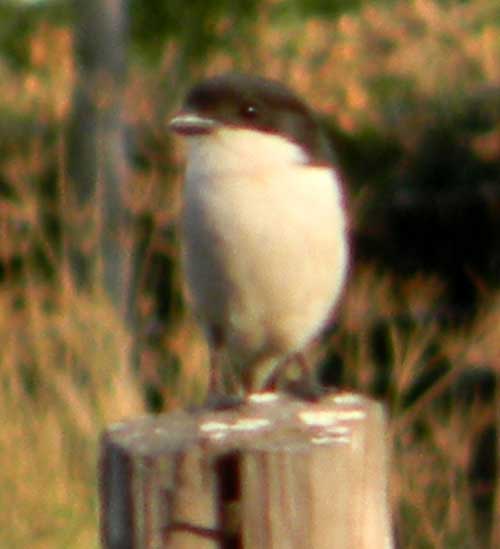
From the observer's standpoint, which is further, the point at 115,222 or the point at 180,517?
the point at 115,222

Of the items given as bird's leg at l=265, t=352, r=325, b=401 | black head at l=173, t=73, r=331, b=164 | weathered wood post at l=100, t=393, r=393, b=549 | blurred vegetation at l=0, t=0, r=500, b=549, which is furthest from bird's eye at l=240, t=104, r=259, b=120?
blurred vegetation at l=0, t=0, r=500, b=549

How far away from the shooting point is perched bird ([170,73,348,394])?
2463 mm

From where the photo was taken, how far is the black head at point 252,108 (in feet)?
A: 8.20

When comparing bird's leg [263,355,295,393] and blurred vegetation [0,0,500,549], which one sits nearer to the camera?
bird's leg [263,355,295,393]

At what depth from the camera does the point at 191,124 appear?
2479 millimetres

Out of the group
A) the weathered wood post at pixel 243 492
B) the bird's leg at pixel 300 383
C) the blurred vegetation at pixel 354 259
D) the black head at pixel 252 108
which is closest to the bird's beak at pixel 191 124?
the black head at pixel 252 108

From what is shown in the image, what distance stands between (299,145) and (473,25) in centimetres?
551

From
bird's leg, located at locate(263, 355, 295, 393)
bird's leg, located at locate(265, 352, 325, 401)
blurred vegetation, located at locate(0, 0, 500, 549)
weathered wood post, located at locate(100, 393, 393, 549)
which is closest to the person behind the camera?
weathered wood post, located at locate(100, 393, 393, 549)

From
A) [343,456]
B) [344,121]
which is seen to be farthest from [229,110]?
[344,121]

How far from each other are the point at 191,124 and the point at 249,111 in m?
0.12

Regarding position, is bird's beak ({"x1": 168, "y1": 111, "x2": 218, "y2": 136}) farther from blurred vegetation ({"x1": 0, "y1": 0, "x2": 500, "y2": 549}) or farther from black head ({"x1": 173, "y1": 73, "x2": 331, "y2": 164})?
blurred vegetation ({"x1": 0, "y1": 0, "x2": 500, "y2": 549})

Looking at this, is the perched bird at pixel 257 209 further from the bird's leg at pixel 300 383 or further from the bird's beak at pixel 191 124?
the bird's leg at pixel 300 383

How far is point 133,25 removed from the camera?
7496mm

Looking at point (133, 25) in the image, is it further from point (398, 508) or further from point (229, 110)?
point (229, 110)
